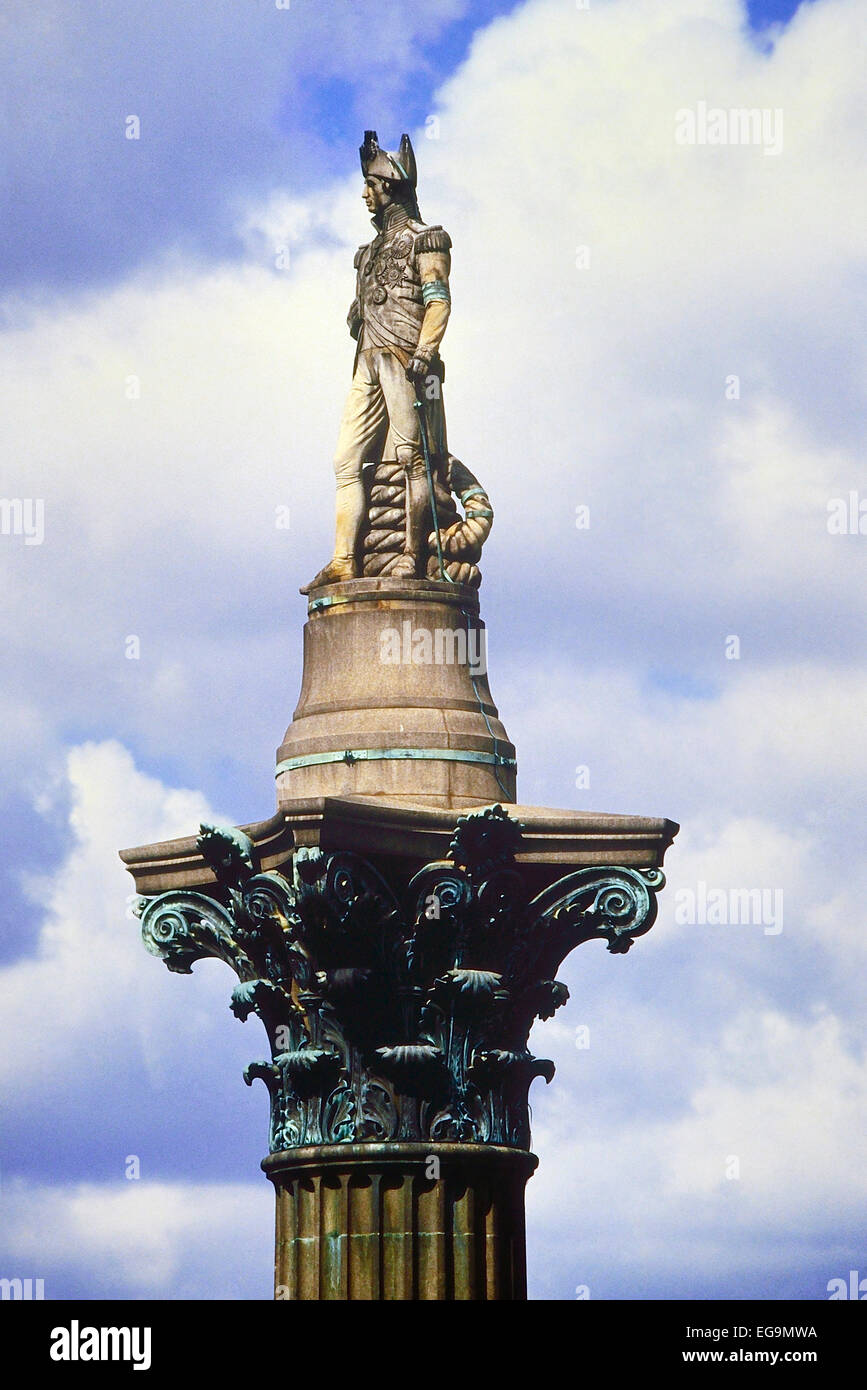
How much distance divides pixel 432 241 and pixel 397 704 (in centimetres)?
552

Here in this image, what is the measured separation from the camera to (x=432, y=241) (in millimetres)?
35719

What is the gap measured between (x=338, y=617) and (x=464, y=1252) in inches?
285

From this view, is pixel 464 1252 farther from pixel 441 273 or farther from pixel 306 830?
pixel 441 273

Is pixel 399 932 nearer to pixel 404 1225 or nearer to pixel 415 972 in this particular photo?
pixel 415 972

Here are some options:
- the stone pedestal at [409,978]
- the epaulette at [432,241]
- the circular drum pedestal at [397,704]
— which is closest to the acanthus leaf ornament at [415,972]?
the stone pedestal at [409,978]

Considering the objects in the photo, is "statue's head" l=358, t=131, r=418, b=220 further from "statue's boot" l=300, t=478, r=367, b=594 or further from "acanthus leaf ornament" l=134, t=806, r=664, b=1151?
"acanthus leaf ornament" l=134, t=806, r=664, b=1151

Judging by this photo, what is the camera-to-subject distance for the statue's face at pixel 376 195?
119 feet

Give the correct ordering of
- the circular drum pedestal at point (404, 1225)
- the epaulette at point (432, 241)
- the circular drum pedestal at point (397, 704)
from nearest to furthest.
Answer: the circular drum pedestal at point (404, 1225), the circular drum pedestal at point (397, 704), the epaulette at point (432, 241)

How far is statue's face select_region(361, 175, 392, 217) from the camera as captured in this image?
36.2 meters

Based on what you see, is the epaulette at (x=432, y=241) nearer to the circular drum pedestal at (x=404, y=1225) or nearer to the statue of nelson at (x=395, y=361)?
the statue of nelson at (x=395, y=361)

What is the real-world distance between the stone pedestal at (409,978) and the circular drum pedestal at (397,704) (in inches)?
1.7

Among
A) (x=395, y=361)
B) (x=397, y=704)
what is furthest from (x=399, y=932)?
(x=395, y=361)
